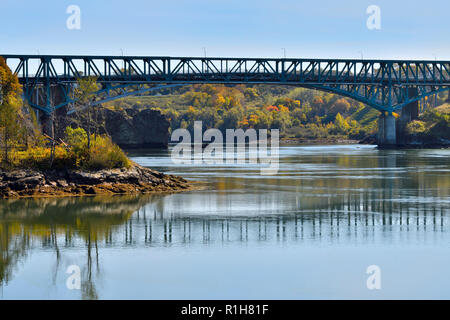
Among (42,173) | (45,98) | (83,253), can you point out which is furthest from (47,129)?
(83,253)

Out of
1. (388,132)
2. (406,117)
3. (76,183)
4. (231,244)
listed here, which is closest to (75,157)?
(76,183)

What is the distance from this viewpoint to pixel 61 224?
34750 mm

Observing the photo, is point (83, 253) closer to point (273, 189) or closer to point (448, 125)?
point (273, 189)

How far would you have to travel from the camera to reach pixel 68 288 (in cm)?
2305

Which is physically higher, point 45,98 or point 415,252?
point 45,98

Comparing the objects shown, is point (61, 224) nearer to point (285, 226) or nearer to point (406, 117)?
point (285, 226)

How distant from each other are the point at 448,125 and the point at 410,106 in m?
7.82

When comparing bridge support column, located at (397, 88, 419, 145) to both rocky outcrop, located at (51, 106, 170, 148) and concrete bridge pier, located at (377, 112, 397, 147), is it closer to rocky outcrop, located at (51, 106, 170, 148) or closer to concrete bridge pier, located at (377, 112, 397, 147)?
concrete bridge pier, located at (377, 112, 397, 147)

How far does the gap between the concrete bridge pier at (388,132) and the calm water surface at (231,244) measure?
86.0 meters

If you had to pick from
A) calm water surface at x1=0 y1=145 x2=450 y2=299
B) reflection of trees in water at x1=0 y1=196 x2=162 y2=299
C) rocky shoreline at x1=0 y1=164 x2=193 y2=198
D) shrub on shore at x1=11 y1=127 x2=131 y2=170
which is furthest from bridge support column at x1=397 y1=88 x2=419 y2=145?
reflection of trees in water at x1=0 y1=196 x2=162 y2=299

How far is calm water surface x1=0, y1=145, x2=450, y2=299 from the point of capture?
22656 millimetres

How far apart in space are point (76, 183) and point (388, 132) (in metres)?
96.9

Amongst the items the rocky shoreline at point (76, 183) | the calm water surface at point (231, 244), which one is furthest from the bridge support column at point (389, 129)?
the rocky shoreline at point (76, 183)

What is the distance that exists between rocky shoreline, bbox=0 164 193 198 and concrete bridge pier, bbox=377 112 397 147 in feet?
298
